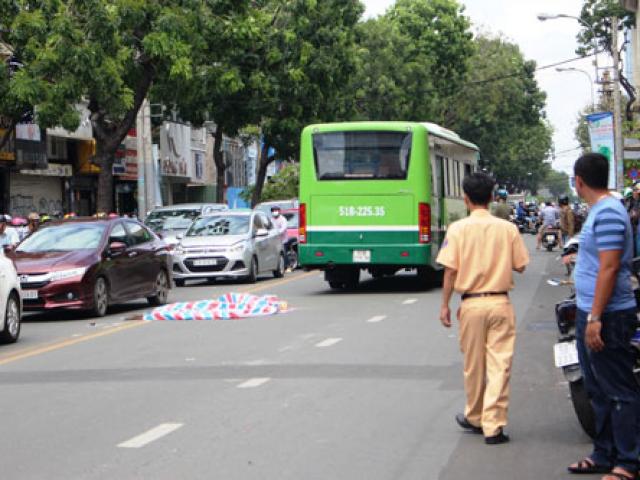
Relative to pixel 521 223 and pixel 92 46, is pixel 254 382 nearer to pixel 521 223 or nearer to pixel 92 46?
pixel 92 46

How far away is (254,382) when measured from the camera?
10.5 meters

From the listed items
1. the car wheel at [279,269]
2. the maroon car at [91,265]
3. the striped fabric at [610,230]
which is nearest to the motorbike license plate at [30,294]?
the maroon car at [91,265]

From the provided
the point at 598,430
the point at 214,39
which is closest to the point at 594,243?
the point at 598,430

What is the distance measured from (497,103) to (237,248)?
52773 millimetres

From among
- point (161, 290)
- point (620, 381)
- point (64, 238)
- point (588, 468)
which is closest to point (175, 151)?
point (161, 290)

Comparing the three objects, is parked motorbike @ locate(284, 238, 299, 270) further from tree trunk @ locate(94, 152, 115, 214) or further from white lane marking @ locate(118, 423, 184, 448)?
white lane marking @ locate(118, 423, 184, 448)

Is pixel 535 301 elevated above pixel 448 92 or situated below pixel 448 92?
below

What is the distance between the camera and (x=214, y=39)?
3061 centimetres

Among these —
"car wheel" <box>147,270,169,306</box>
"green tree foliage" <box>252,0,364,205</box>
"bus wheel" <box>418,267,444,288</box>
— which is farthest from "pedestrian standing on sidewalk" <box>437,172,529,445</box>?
"green tree foliage" <box>252,0,364,205</box>

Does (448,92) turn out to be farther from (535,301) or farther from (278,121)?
(535,301)

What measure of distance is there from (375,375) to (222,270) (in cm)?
1461

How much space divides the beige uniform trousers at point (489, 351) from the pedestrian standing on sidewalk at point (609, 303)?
104cm

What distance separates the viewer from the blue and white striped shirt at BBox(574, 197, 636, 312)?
6418 mm

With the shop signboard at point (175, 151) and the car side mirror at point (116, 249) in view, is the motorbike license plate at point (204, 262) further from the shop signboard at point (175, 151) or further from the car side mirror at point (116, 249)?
the shop signboard at point (175, 151)
